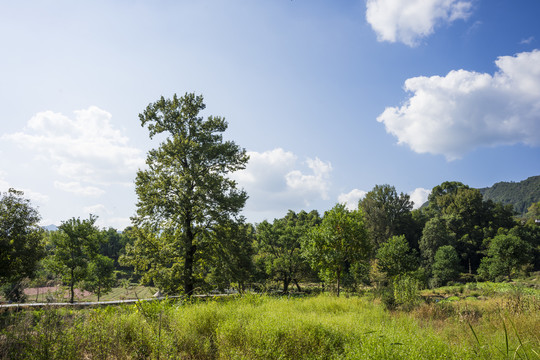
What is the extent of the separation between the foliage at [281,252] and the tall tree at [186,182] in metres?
20.0

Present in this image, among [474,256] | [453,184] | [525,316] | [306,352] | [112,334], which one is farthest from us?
[453,184]

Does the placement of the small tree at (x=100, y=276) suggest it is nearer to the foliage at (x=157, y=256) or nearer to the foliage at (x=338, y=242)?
the foliage at (x=157, y=256)

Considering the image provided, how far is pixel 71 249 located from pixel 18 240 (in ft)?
34.8

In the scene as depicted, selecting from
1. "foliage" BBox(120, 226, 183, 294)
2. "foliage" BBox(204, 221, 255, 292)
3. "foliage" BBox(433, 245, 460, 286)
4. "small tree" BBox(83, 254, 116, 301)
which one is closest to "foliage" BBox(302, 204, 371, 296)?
"foliage" BBox(204, 221, 255, 292)

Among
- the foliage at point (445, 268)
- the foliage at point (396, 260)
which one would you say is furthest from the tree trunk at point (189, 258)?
the foliage at point (445, 268)

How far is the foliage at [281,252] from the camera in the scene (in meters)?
35.3

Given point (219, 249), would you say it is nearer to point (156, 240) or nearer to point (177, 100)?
point (156, 240)

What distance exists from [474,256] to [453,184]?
27.7 m

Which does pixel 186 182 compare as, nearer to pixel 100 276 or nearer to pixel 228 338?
pixel 228 338

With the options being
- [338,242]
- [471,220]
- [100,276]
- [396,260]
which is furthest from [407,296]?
[471,220]

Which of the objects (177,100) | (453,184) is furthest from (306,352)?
(453,184)

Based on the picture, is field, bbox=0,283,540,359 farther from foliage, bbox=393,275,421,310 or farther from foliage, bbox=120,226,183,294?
foliage, bbox=120,226,183,294

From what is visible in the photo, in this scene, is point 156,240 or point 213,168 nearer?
point 156,240

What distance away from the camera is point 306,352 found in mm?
5480
